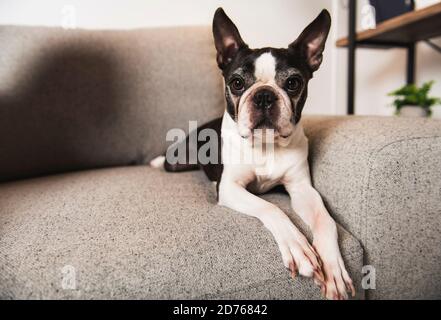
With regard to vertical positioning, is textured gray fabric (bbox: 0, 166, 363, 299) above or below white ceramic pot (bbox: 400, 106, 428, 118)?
→ below

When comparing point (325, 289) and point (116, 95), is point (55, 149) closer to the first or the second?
point (116, 95)

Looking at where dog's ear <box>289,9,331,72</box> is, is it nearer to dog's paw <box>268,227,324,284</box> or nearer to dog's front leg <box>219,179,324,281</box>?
dog's front leg <box>219,179,324,281</box>

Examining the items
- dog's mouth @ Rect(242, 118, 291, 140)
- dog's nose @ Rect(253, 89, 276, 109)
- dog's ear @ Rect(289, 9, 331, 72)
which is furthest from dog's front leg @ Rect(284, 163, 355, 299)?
dog's ear @ Rect(289, 9, 331, 72)

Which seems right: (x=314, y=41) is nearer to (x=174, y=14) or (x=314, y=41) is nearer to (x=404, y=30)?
(x=404, y=30)

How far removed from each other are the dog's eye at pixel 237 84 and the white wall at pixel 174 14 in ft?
3.15

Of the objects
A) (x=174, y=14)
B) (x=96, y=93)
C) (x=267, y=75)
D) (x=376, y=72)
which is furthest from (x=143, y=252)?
(x=376, y=72)

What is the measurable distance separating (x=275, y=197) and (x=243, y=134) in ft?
0.97

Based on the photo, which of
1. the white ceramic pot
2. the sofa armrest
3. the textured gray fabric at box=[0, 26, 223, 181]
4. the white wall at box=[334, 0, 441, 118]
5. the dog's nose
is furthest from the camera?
the white wall at box=[334, 0, 441, 118]

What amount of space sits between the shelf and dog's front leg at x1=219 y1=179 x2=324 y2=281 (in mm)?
1363

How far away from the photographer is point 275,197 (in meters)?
1.28

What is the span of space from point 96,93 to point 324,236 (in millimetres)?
1320

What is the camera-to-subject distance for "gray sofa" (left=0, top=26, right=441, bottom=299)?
79 centimetres

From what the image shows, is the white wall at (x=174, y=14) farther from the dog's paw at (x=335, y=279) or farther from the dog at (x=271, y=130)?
the dog's paw at (x=335, y=279)
